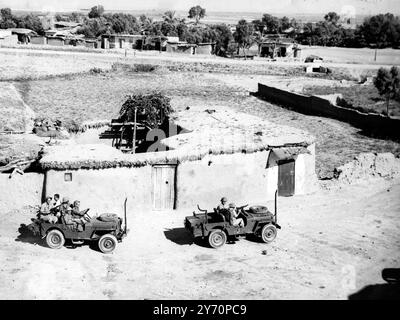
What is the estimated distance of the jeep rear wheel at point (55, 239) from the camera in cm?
1334

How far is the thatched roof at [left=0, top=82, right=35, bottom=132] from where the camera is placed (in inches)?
1068

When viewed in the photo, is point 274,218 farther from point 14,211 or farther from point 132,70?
point 132,70

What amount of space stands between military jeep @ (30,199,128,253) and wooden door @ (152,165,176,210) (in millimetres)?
2964

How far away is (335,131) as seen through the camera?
96.3 ft

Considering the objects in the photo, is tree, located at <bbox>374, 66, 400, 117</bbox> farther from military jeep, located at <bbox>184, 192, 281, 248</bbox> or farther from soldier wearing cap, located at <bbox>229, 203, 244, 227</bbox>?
soldier wearing cap, located at <bbox>229, 203, 244, 227</bbox>

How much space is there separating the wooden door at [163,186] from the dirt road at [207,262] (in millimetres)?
379

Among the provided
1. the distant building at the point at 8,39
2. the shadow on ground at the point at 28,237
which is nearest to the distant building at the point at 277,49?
the distant building at the point at 8,39

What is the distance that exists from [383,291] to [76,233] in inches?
304

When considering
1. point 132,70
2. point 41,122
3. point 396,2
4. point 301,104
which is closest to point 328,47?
point 132,70

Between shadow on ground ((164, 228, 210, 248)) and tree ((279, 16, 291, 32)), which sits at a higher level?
tree ((279, 16, 291, 32))

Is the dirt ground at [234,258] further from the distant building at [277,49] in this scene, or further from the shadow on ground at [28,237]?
Answer: the distant building at [277,49]

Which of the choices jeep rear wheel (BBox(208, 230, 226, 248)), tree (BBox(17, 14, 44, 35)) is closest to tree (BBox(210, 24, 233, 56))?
tree (BBox(17, 14, 44, 35))

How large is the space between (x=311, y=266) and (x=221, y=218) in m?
2.70

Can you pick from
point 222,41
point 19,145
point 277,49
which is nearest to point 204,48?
point 222,41
